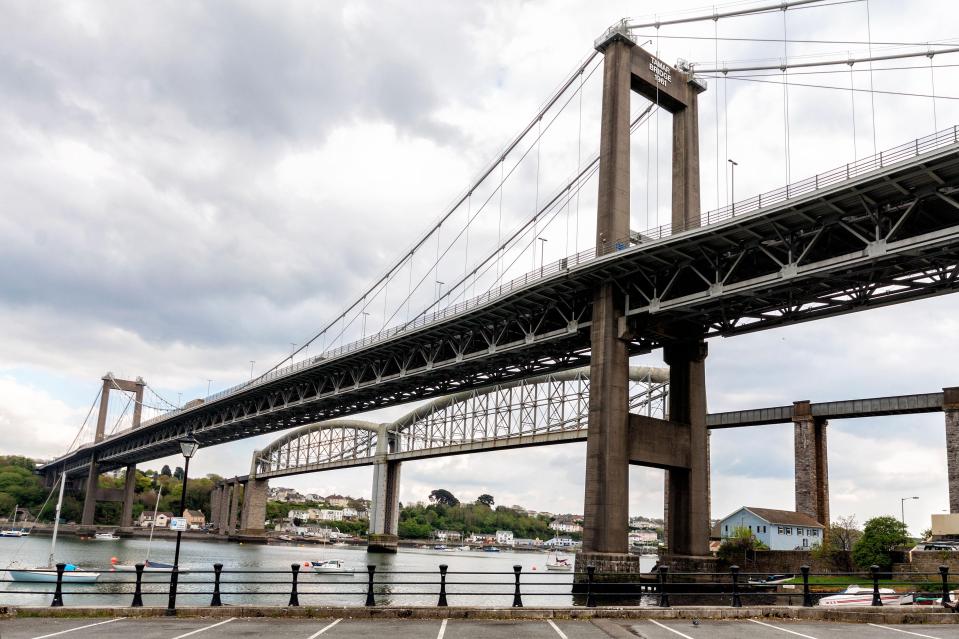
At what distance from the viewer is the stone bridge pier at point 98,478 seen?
16288 cm

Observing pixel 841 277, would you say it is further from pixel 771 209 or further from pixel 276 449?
pixel 276 449

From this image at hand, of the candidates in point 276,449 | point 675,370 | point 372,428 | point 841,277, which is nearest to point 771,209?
point 841,277

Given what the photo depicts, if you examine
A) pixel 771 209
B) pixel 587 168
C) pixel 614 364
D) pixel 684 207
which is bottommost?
pixel 614 364

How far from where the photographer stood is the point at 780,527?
7481cm

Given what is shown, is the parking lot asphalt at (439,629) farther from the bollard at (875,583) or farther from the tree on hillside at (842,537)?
the tree on hillside at (842,537)

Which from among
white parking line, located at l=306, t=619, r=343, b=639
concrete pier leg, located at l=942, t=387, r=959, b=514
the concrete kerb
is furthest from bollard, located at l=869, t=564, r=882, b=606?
concrete pier leg, located at l=942, t=387, r=959, b=514

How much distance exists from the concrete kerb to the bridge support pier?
144164mm

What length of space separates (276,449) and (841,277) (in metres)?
144

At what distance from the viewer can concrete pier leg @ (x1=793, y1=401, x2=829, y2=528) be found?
2589 inches

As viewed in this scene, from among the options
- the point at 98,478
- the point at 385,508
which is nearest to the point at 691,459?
the point at 385,508

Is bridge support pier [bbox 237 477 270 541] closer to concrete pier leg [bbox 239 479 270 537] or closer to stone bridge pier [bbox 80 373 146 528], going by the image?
concrete pier leg [bbox 239 479 270 537]

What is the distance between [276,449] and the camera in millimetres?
A: 164250

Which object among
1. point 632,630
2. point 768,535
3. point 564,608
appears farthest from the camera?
point 768,535

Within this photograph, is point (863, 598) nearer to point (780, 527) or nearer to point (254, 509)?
point (780, 527)
